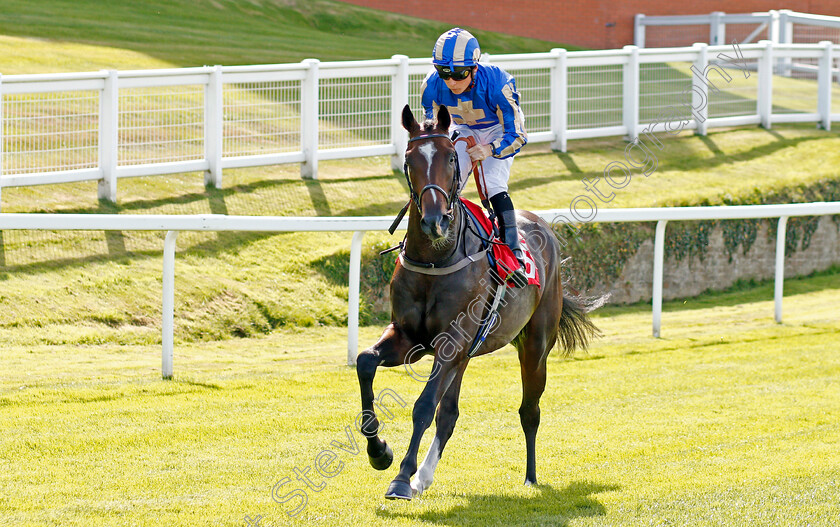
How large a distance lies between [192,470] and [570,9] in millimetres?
22991

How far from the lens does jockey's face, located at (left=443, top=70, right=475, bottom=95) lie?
493cm

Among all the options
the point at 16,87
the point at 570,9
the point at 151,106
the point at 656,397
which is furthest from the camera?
the point at 570,9

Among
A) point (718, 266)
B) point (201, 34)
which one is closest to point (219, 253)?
point (718, 266)

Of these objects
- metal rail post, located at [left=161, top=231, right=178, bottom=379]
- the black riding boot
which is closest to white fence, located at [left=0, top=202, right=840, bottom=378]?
metal rail post, located at [left=161, top=231, right=178, bottom=379]

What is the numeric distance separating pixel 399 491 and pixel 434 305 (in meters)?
0.86

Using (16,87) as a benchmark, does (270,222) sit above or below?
below

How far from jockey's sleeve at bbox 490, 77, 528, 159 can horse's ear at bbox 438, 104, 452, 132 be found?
0.56 metres

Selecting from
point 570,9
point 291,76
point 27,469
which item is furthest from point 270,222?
point 570,9

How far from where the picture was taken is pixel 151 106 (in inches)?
392

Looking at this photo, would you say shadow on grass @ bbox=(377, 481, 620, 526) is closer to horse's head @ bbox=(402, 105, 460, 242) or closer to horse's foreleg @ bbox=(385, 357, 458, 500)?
horse's foreleg @ bbox=(385, 357, 458, 500)

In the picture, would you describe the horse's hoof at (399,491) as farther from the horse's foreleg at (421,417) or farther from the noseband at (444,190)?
the noseband at (444,190)

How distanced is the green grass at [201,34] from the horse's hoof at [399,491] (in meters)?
11.5

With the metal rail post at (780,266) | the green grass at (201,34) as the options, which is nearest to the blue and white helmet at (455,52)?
the metal rail post at (780,266)

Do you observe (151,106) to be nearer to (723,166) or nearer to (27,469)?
(27,469)
